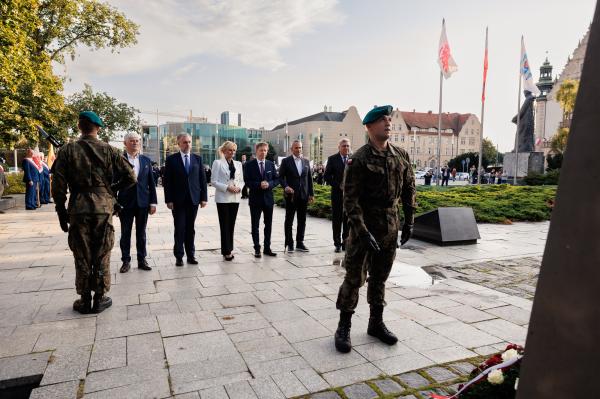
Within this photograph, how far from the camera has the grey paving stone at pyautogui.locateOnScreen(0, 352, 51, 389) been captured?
2.98m

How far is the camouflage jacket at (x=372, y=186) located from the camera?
3490mm

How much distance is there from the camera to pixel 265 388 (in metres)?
2.88

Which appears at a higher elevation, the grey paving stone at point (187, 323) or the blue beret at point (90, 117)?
the blue beret at point (90, 117)

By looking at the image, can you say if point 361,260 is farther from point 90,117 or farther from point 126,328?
point 90,117

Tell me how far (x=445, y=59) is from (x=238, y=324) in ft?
71.1

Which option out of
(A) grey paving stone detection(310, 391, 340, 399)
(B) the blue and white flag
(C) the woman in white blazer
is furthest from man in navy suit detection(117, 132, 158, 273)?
(B) the blue and white flag

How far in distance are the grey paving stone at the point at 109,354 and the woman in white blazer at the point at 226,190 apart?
340cm

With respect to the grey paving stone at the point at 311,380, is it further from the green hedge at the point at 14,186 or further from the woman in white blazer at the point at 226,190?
the green hedge at the point at 14,186

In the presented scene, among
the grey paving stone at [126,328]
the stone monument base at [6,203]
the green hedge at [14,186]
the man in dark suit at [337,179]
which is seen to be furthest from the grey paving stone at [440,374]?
the green hedge at [14,186]

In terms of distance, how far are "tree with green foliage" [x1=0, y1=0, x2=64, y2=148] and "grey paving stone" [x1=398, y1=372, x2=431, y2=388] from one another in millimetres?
11250

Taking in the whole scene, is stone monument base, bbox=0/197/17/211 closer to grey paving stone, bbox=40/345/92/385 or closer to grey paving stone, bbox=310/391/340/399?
grey paving stone, bbox=40/345/92/385

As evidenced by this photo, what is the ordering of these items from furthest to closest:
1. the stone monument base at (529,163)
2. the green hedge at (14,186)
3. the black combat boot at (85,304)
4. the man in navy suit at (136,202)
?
the stone monument base at (529,163) → the green hedge at (14,186) → the man in navy suit at (136,202) → the black combat boot at (85,304)

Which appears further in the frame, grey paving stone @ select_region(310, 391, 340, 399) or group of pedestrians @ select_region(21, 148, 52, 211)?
group of pedestrians @ select_region(21, 148, 52, 211)

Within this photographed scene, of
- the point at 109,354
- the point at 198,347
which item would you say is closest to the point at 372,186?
the point at 198,347
